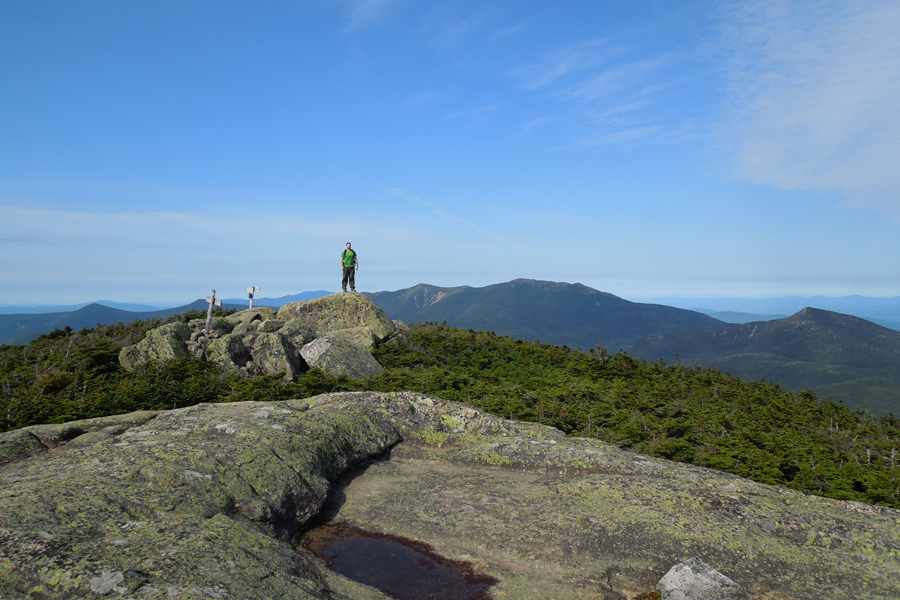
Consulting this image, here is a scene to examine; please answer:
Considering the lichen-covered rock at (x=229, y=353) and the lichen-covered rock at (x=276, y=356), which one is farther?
the lichen-covered rock at (x=276, y=356)

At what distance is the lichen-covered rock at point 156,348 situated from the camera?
16922 mm

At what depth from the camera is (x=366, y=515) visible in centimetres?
676

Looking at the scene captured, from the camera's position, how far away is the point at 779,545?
587cm

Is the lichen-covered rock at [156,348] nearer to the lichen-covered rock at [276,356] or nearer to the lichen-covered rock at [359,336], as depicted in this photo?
the lichen-covered rock at [276,356]

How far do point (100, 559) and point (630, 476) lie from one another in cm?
702

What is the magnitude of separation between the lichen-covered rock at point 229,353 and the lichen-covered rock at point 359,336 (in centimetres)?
457

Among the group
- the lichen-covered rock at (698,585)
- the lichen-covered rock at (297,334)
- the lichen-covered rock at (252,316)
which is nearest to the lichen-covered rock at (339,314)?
the lichen-covered rock at (252,316)

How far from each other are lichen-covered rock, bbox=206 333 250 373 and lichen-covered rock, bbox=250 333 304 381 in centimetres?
45

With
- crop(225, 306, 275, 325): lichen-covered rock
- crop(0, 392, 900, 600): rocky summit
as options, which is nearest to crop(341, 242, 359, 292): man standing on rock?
crop(225, 306, 275, 325): lichen-covered rock

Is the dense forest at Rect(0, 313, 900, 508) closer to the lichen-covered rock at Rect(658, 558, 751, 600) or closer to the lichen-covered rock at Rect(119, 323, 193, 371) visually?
the lichen-covered rock at Rect(119, 323, 193, 371)

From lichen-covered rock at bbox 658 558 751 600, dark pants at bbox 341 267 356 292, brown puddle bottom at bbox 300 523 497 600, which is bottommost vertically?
brown puddle bottom at bbox 300 523 497 600

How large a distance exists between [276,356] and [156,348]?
450 centimetres

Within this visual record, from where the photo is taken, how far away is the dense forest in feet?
36.6

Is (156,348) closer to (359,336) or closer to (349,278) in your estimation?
(359,336)
